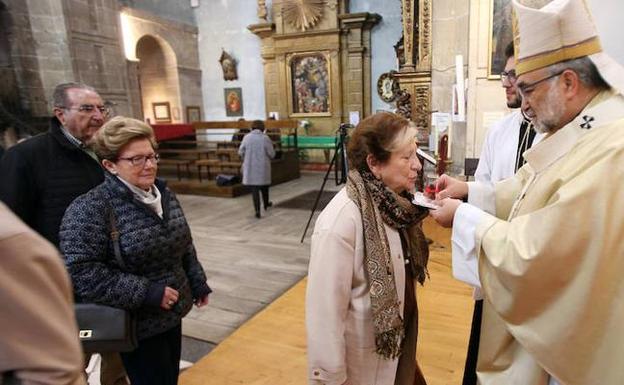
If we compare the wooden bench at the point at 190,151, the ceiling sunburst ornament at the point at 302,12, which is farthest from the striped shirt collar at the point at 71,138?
the ceiling sunburst ornament at the point at 302,12

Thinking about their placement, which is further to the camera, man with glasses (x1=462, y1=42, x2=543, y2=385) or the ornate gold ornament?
the ornate gold ornament

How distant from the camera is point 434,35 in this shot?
4707 mm

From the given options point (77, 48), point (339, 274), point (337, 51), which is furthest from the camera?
point (337, 51)

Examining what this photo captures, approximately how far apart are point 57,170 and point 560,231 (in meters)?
2.06

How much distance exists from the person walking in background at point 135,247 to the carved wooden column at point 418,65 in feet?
12.0

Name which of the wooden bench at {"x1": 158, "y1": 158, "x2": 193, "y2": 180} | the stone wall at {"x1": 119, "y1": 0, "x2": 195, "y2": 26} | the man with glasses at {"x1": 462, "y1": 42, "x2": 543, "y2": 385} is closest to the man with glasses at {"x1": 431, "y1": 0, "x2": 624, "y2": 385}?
the man with glasses at {"x1": 462, "y1": 42, "x2": 543, "y2": 385}

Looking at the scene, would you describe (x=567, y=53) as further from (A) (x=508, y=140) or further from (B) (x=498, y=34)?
(B) (x=498, y=34)

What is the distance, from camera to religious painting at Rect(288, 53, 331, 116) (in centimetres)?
1240

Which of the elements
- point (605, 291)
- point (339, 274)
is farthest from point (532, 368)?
point (339, 274)

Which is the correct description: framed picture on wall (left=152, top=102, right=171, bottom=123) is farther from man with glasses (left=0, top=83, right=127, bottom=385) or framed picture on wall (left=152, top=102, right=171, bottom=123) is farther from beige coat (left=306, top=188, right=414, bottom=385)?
beige coat (left=306, top=188, right=414, bottom=385)

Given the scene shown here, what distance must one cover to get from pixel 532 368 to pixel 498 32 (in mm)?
3864

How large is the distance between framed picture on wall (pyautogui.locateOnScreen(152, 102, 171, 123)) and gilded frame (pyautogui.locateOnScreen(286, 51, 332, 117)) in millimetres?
4039

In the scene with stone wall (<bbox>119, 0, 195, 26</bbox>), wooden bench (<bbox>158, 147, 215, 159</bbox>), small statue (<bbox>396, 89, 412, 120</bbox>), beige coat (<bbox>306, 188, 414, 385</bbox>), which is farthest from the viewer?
stone wall (<bbox>119, 0, 195, 26</bbox>)

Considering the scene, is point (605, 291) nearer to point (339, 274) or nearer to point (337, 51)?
point (339, 274)
